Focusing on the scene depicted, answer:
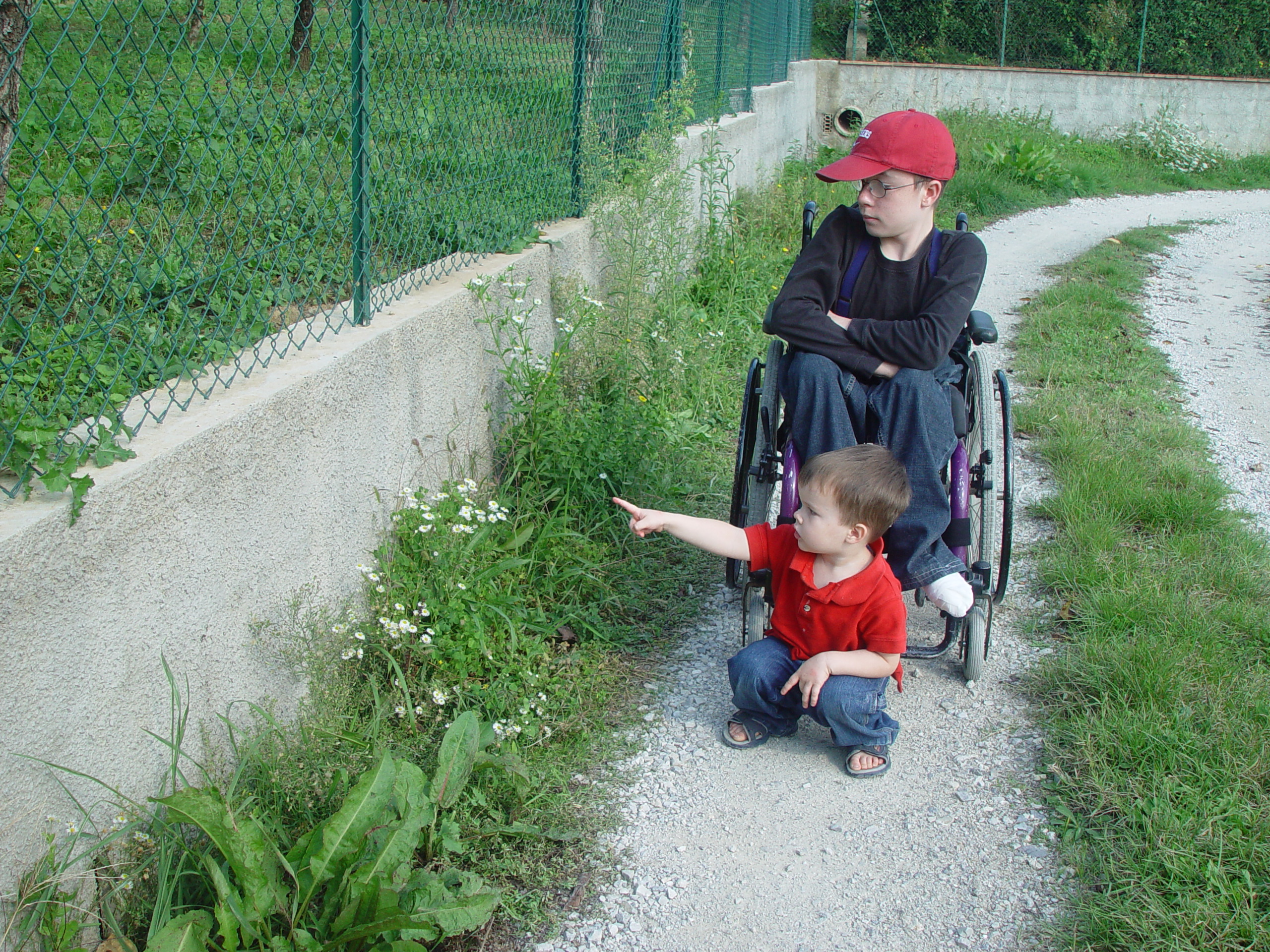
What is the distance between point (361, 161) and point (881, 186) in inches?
61.3

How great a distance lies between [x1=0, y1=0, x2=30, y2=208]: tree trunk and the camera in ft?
6.89

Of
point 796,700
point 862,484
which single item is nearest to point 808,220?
point 862,484

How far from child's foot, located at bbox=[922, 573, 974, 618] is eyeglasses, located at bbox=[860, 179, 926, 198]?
1126 millimetres

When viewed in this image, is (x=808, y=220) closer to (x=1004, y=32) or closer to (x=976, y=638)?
(x=976, y=638)

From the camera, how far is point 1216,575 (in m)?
3.56

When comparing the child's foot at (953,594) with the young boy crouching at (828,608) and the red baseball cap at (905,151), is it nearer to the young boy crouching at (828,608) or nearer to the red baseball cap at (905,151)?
the young boy crouching at (828,608)

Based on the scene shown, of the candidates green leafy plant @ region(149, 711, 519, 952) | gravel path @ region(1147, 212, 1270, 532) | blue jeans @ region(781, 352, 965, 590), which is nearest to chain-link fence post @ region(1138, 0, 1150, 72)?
gravel path @ region(1147, 212, 1270, 532)

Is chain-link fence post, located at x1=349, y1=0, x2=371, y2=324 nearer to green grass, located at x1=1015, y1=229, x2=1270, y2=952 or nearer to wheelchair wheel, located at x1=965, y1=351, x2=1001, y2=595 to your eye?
wheelchair wheel, located at x1=965, y1=351, x2=1001, y2=595

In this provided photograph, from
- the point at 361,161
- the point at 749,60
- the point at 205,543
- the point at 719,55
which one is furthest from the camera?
the point at 749,60

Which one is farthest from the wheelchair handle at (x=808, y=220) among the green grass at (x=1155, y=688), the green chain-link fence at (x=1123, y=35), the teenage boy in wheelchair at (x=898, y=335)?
the green chain-link fence at (x=1123, y=35)

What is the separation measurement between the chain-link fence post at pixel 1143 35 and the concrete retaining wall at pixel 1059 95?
830mm

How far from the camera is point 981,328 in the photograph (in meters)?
3.17

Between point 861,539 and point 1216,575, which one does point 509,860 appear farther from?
point 1216,575

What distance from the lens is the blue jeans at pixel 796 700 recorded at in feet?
8.96
